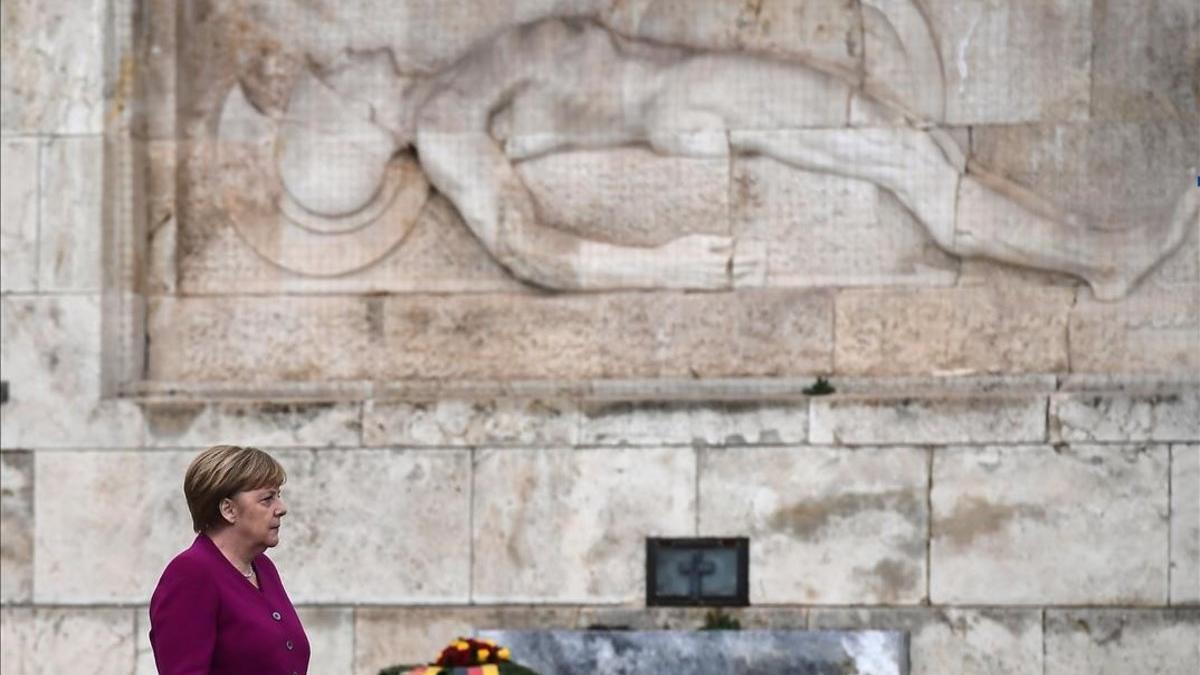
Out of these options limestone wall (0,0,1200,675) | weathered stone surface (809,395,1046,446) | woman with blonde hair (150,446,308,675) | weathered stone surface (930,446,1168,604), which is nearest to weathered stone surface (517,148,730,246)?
limestone wall (0,0,1200,675)

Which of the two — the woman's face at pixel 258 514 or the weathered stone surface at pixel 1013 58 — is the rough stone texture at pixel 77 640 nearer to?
the weathered stone surface at pixel 1013 58

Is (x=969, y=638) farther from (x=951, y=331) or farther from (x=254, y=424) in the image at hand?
(x=254, y=424)

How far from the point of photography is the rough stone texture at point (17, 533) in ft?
33.7

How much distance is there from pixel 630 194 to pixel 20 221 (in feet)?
8.19

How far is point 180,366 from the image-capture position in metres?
10.6

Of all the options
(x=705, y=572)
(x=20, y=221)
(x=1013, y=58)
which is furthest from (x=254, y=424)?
(x=1013, y=58)

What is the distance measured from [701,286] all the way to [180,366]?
2.21 metres

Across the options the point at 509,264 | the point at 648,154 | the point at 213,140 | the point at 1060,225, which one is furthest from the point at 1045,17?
the point at 213,140

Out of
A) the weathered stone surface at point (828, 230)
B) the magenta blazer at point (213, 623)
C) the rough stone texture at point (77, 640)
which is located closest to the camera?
the magenta blazer at point (213, 623)

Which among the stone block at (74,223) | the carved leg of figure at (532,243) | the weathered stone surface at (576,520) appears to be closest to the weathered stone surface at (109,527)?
the stone block at (74,223)

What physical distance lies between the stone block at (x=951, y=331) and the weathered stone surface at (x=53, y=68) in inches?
125

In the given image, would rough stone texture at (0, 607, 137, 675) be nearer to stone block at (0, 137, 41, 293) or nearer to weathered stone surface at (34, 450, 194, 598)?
weathered stone surface at (34, 450, 194, 598)

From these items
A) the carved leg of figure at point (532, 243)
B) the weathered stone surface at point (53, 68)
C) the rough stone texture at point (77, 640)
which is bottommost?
the rough stone texture at point (77, 640)

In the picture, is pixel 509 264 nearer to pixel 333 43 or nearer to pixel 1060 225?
pixel 333 43
